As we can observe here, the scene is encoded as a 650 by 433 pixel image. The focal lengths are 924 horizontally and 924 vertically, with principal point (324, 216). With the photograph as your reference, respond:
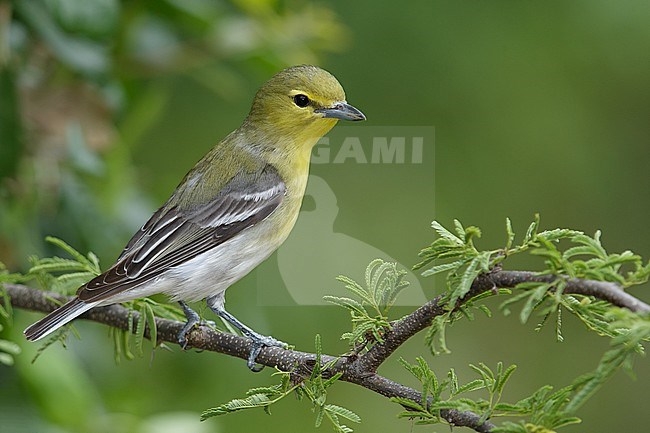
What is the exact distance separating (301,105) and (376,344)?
1.42m

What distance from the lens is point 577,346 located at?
539 cm

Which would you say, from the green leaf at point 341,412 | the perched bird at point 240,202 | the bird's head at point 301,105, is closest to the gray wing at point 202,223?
the perched bird at point 240,202

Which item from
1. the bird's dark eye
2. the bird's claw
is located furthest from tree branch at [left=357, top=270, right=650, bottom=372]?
the bird's dark eye

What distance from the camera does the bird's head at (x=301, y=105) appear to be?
3.08 m

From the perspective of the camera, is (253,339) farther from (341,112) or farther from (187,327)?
(341,112)

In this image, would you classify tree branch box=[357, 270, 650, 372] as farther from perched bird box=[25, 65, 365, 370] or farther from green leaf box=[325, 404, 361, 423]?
perched bird box=[25, 65, 365, 370]

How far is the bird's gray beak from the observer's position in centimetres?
298

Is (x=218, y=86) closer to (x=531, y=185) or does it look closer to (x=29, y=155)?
(x=29, y=155)

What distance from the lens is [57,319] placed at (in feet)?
8.21

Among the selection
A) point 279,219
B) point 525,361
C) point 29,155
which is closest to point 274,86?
point 279,219

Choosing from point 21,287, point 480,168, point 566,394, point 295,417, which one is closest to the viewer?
point 566,394

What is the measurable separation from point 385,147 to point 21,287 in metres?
2.47

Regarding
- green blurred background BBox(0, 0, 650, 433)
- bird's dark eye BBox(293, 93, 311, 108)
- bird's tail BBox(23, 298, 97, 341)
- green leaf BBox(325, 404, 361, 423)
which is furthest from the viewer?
green blurred background BBox(0, 0, 650, 433)

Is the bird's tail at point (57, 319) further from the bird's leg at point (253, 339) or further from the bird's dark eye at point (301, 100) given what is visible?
the bird's dark eye at point (301, 100)
